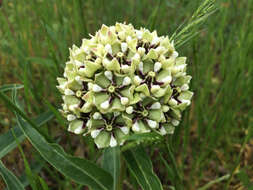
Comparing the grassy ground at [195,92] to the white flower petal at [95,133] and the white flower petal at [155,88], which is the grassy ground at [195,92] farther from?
the white flower petal at [155,88]

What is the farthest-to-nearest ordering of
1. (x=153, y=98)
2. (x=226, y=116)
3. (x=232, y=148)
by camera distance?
(x=232, y=148)
(x=226, y=116)
(x=153, y=98)

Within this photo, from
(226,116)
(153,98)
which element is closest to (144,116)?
(153,98)

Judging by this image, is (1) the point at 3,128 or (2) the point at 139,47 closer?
(2) the point at 139,47

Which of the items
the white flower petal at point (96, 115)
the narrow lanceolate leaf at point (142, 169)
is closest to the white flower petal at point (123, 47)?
the white flower petal at point (96, 115)

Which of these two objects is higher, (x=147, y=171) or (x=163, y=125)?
(x=163, y=125)

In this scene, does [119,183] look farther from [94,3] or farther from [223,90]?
[94,3]

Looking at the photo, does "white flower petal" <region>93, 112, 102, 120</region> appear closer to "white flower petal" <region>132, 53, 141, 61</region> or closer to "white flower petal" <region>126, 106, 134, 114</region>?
"white flower petal" <region>126, 106, 134, 114</region>
